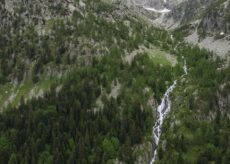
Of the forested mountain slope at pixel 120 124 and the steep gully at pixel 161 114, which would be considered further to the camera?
the steep gully at pixel 161 114

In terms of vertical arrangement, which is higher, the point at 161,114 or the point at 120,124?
the point at 161,114

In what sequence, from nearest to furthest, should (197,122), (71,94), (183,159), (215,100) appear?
1. (183,159)
2. (197,122)
3. (215,100)
4. (71,94)

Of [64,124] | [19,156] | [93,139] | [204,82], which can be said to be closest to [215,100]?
[204,82]

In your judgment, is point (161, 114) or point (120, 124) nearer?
point (120, 124)

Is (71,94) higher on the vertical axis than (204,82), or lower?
lower

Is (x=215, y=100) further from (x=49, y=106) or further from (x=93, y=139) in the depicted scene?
(x=49, y=106)

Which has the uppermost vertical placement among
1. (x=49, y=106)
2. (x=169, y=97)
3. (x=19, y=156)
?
(x=169, y=97)

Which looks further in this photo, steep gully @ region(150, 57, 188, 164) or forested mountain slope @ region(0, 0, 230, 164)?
steep gully @ region(150, 57, 188, 164)

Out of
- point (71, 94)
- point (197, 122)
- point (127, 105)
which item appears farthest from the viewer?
point (71, 94)

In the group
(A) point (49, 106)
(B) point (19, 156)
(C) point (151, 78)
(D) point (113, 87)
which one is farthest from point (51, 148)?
(C) point (151, 78)

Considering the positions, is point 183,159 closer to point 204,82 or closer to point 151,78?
point 204,82

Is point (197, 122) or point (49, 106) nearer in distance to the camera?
point (197, 122)
